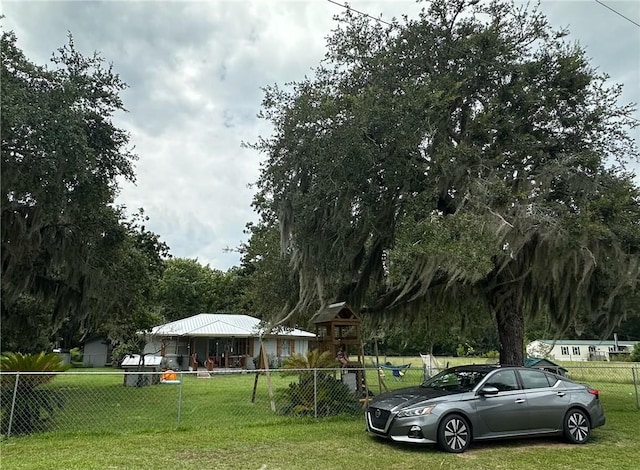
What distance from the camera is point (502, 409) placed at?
23.4 ft

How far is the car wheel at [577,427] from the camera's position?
294 inches

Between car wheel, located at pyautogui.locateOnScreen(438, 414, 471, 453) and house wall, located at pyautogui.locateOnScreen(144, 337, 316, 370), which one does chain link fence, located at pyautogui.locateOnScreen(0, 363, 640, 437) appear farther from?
house wall, located at pyautogui.locateOnScreen(144, 337, 316, 370)

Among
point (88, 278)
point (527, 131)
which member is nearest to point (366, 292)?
point (527, 131)

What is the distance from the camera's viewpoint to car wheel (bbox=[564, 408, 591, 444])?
746cm

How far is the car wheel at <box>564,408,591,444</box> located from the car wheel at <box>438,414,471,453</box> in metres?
1.76

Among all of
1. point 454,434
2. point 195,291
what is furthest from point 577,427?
point 195,291

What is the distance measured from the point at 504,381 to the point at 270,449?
3.53 metres

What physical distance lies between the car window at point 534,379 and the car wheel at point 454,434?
4.42 ft

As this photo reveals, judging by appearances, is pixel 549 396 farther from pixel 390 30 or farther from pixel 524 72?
pixel 390 30

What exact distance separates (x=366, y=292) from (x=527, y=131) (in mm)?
4888

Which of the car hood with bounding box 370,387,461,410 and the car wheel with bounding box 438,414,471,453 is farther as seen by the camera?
the car hood with bounding box 370,387,461,410

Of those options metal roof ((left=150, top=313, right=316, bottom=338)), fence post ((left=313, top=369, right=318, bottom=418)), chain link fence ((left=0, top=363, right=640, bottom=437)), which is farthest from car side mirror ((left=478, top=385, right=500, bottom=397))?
metal roof ((left=150, top=313, right=316, bottom=338))

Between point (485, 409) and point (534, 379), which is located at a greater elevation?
point (534, 379)

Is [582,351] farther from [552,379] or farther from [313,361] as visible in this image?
[552,379]
